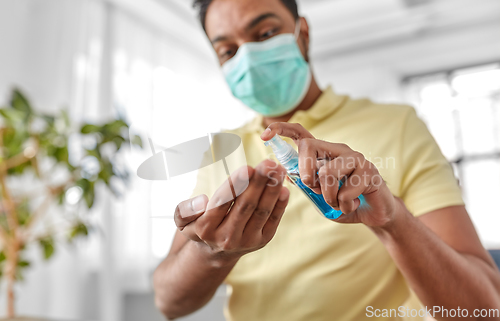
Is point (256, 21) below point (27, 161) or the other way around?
the other way around

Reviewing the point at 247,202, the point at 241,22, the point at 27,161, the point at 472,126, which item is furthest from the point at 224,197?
the point at 472,126

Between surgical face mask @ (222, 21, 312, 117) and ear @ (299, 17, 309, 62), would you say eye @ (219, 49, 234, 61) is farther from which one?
ear @ (299, 17, 309, 62)

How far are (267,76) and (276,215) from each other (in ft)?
0.69

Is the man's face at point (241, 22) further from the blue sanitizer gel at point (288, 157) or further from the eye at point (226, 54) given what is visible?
the blue sanitizer gel at point (288, 157)

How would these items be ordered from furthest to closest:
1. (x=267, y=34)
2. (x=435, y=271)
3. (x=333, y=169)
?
(x=267, y=34) < (x=435, y=271) < (x=333, y=169)

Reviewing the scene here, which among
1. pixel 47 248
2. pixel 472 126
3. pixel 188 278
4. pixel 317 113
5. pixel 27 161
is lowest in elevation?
pixel 472 126

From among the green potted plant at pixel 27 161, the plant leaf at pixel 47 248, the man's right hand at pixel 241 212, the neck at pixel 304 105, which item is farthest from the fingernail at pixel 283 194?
the plant leaf at pixel 47 248

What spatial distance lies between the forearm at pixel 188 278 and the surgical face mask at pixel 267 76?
18 cm

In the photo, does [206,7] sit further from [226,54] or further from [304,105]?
[304,105]

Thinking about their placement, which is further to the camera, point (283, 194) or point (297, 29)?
point (297, 29)

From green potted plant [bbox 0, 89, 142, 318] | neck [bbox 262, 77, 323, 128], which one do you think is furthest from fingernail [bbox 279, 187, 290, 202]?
green potted plant [bbox 0, 89, 142, 318]

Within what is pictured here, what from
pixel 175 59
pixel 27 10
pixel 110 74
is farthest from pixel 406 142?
pixel 175 59

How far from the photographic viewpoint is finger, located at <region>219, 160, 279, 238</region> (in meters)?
0.25

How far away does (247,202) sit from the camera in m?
0.26
